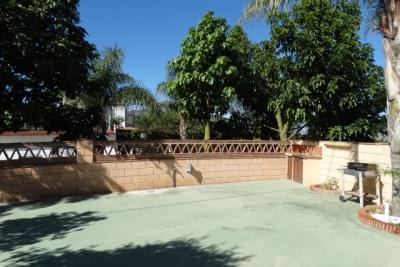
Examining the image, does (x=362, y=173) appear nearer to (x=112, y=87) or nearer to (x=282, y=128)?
(x=282, y=128)

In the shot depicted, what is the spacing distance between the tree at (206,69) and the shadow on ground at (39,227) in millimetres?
5449

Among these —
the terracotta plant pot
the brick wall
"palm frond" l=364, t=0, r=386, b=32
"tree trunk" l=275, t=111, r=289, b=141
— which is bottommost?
the terracotta plant pot

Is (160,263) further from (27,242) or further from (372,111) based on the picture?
(372,111)

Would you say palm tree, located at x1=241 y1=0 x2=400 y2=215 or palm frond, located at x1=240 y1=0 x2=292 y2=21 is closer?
palm tree, located at x1=241 y1=0 x2=400 y2=215

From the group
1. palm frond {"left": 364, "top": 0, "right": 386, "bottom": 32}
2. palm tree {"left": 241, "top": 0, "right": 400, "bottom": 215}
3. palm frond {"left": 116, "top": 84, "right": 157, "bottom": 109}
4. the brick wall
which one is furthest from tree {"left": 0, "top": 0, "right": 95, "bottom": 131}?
palm frond {"left": 364, "top": 0, "right": 386, "bottom": 32}

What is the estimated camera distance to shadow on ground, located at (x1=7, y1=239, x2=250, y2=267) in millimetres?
4566

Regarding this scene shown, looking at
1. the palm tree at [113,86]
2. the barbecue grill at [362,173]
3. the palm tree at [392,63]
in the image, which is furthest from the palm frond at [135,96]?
the barbecue grill at [362,173]

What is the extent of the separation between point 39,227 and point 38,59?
13.1 feet

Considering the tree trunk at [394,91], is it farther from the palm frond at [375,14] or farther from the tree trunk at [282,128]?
the tree trunk at [282,128]

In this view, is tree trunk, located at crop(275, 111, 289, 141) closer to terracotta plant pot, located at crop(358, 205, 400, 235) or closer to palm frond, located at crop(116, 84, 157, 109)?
palm frond, located at crop(116, 84, 157, 109)

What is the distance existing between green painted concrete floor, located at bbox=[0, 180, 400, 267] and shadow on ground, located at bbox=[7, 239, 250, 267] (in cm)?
1

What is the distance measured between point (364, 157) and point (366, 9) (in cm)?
332

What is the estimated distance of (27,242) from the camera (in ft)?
17.7

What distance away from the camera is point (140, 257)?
4781mm
